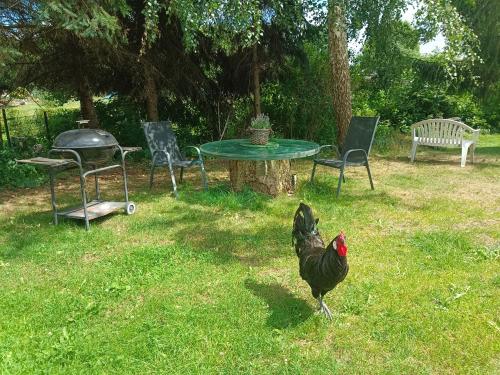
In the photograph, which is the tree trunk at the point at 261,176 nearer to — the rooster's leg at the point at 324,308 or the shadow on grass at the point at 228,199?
the shadow on grass at the point at 228,199

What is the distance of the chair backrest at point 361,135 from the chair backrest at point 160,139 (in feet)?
8.84

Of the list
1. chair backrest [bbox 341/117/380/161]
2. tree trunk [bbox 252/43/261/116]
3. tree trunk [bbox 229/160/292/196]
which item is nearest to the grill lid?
tree trunk [bbox 229/160/292/196]

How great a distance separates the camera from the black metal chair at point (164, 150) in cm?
628

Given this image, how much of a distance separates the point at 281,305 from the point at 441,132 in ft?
21.9

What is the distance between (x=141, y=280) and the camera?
336cm

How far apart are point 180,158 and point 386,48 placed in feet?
20.4

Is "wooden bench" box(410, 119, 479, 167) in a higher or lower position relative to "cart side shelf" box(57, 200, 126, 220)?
higher

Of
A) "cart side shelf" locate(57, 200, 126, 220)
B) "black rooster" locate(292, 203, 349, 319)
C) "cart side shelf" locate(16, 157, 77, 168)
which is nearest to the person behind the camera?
"black rooster" locate(292, 203, 349, 319)

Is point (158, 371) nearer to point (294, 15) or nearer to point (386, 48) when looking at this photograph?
point (294, 15)

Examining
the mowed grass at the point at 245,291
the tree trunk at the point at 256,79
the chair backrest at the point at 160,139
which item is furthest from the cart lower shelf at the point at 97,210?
the tree trunk at the point at 256,79

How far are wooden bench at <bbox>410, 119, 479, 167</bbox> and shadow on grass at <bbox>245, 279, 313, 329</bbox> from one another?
20.1 ft

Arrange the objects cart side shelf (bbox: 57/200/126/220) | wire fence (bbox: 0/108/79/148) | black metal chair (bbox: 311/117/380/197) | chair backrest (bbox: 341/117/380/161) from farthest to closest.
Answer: wire fence (bbox: 0/108/79/148), chair backrest (bbox: 341/117/380/161), black metal chair (bbox: 311/117/380/197), cart side shelf (bbox: 57/200/126/220)

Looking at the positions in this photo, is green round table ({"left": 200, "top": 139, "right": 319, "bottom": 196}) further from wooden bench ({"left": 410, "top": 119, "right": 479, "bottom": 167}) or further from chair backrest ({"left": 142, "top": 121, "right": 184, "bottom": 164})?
wooden bench ({"left": 410, "top": 119, "right": 479, "bottom": 167})

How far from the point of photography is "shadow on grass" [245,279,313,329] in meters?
2.75
